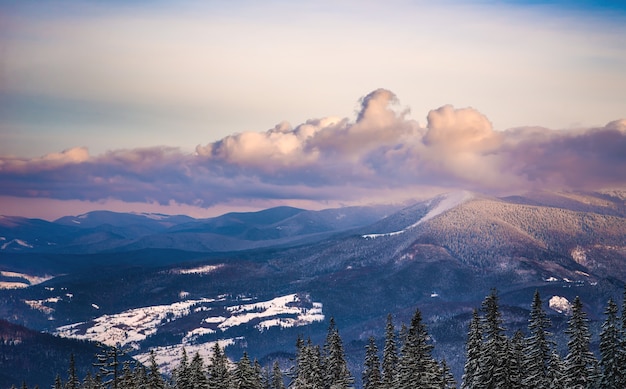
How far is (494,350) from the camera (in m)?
120

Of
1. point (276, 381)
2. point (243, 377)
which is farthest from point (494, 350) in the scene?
point (276, 381)

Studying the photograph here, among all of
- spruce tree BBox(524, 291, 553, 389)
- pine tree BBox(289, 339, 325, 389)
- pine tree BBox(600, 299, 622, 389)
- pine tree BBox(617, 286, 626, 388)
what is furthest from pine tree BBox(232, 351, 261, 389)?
pine tree BBox(617, 286, 626, 388)

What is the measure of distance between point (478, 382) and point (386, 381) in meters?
23.7

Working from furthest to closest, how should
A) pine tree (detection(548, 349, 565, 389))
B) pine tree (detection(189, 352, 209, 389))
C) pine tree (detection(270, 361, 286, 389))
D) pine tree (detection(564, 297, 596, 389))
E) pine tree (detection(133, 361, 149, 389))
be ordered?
pine tree (detection(270, 361, 286, 389)) → pine tree (detection(133, 361, 149, 389)) → pine tree (detection(189, 352, 209, 389)) → pine tree (detection(548, 349, 565, 389)) → pine tree (detection(564, 297, 596, 389))

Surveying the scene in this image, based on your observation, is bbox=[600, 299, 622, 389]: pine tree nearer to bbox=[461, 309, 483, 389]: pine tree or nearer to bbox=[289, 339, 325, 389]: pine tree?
bbox=[461, 309, 483, 389]: pine tree

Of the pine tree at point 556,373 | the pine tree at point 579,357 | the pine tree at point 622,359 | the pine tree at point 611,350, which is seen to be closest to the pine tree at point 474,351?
the pine tree at point 556,373

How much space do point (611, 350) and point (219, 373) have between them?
61525 mm

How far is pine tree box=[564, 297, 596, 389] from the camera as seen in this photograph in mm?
117688

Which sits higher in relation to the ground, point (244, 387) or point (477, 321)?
point (477, 321)

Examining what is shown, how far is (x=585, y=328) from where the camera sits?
118875 millimetres

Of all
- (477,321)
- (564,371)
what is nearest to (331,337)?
(477,321)

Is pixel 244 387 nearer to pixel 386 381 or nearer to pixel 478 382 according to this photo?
→ pixel 386 381

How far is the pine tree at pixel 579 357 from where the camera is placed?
11769cm

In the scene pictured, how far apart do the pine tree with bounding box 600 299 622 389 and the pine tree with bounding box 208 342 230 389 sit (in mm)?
56993
